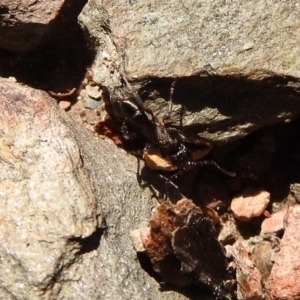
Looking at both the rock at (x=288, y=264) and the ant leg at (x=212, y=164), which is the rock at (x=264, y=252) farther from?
the ant leg at (x=212, y=164)

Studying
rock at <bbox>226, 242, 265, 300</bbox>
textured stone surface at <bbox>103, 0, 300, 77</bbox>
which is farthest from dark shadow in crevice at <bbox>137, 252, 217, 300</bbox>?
textured stone surface at <bbox>103, 0, 300, 77</bbox>

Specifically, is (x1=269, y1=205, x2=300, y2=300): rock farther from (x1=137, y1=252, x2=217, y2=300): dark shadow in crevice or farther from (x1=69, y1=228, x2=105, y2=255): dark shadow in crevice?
(x1=69, y1=228, x2=105, y2=255): dark shadow in crevice

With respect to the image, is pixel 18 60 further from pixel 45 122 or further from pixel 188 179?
pixel 188 179

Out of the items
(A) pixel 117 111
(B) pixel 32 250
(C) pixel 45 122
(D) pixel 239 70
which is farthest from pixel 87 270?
(D) pixel 239 70

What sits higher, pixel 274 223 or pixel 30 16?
pixel 30 16

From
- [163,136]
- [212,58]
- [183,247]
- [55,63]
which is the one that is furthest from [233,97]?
[55,63]

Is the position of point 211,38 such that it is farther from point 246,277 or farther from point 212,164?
point 246,277
